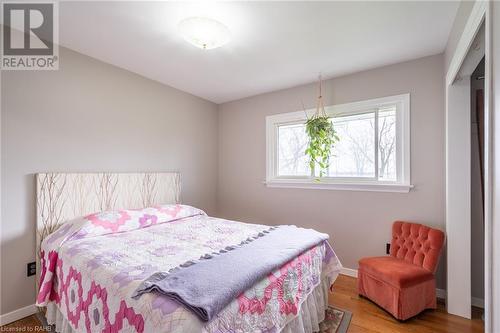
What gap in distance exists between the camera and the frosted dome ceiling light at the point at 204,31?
1.71m

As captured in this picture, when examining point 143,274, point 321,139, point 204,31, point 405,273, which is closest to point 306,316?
point 405,273

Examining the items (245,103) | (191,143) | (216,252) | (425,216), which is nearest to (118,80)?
(191,143)

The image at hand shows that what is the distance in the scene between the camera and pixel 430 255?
2168 millimetres

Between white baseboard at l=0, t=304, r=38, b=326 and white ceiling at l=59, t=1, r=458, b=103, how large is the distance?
2364 mm

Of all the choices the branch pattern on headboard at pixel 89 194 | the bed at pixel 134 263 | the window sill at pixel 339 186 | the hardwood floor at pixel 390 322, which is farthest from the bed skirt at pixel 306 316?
the window sill at pixel 339 186

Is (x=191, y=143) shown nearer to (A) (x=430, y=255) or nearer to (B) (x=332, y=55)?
(B) (x=332, y=55)

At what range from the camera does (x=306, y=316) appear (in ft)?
5.81

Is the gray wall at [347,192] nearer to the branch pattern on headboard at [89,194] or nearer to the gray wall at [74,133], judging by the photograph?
the gray wall at [74,133]

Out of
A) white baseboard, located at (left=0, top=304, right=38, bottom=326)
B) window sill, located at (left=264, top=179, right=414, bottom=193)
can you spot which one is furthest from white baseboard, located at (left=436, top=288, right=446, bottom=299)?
white baseboard, located at (left=0, top=304, right=38, bottom=326)

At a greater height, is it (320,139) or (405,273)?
(320,139)

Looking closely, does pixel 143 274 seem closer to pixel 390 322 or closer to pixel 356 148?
pixel 390 322

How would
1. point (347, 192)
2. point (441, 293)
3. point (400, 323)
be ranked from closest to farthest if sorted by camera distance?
1. point (400, 323)
2. point (441, 293)
3. point (347, 192)

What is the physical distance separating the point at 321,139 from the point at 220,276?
2122 mm

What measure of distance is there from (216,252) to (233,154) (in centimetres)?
237
